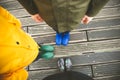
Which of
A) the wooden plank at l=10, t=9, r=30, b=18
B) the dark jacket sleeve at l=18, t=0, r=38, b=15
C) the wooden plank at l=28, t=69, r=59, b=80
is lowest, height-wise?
the wooden plank at l=28, t=69, r=59, b=80

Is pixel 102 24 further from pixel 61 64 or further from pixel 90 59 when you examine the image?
pixel 61 64

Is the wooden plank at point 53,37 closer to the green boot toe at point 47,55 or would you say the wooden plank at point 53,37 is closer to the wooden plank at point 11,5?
the green boot toe at point 47,55

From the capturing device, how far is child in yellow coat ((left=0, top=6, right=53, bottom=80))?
782 mm

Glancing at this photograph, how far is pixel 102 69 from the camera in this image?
1.49m

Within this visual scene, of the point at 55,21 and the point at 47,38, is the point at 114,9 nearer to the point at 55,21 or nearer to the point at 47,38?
the point at 47,38

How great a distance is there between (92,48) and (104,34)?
135 millimetres

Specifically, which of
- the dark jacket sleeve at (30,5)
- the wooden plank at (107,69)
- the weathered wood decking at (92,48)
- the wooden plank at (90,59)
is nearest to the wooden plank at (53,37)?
the weathered wood decking at (92,48)

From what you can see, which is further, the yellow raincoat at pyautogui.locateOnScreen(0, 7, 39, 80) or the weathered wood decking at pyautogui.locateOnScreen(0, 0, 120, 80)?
the weathered wood decking at pyautogui.locateOnScreen(0, 0, 120, 80)

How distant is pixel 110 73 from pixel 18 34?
0.80 meters

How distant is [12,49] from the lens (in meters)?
0.81

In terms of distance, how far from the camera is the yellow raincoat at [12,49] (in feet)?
2.56

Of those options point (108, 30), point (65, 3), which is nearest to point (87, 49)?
point (108, 30)

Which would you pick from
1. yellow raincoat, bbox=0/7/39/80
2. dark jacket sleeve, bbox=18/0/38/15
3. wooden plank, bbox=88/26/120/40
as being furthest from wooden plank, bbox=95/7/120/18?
yellow raincoat, bbox=0/7/39/80

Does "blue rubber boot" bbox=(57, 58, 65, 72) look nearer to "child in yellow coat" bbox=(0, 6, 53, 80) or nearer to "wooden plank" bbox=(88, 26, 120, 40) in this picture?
"wooden plank" bbox=(88, 26, 120, 40)
